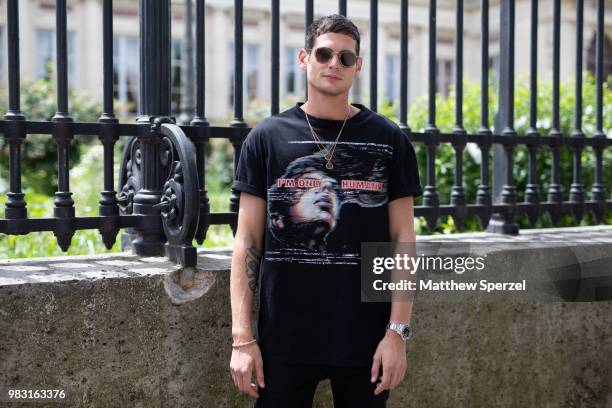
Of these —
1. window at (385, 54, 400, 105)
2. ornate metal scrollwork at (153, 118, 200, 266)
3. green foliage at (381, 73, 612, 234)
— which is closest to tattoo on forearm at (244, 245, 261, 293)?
ornate metal scrollwork at (153, 118, 200, 266)

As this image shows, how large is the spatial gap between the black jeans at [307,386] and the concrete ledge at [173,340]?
0.55m

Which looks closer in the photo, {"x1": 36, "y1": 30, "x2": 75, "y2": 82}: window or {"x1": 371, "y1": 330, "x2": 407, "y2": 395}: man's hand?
{"x1": 371, "y1": 330, "x2": 407, "y2": 395}: man's hand

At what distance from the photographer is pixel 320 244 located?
254 centimetres

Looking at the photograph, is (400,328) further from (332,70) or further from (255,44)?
(255,44)

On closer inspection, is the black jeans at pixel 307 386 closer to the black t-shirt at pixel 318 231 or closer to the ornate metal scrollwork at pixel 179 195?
the black t-shirt at pixel 318 231

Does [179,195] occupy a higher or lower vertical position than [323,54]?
lower

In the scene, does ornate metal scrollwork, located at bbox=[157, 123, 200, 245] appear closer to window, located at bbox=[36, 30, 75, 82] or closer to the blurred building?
the blurred building

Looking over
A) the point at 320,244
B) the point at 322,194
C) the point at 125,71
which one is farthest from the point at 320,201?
the point at 125,71

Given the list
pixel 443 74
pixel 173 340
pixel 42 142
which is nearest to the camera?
pixel 173 340

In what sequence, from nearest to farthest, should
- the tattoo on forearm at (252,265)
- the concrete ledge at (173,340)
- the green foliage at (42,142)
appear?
the tattoo on forearm at (252,265)
the concrete ledge at (173,340)
the green foliage at (42,142)

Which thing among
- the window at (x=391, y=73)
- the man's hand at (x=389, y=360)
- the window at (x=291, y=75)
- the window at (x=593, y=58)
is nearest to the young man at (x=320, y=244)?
the man's hand at (x=389, y=360)

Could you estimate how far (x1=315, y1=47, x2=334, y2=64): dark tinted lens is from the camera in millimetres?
2521

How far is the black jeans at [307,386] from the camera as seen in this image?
251 centimetres

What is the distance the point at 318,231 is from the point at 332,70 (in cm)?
51
